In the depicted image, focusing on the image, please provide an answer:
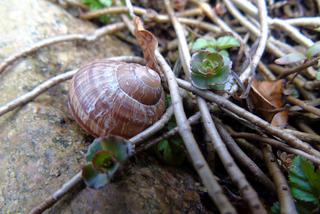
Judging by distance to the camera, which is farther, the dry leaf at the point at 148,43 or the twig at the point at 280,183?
the dry leaf at the point at 148,43

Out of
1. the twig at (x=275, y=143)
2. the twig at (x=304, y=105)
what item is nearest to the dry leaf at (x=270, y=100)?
the twig at (x=304, y=105)

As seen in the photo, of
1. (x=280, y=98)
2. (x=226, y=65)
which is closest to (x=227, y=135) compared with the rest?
(x=226, y=65)

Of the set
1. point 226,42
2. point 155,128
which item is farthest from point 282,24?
point 155,128

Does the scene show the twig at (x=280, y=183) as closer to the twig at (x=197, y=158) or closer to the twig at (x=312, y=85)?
the twig at (x=197, y=158)

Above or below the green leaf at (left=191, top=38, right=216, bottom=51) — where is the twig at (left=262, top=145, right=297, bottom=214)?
below

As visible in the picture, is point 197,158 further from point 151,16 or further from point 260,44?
point 151,16

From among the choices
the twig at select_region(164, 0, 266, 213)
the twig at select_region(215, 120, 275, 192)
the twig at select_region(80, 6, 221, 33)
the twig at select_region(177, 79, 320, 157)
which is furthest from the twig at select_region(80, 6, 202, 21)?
the twig at select_region(215, 120, 275, 192)

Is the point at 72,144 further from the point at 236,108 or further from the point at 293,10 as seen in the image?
the point at 293,10

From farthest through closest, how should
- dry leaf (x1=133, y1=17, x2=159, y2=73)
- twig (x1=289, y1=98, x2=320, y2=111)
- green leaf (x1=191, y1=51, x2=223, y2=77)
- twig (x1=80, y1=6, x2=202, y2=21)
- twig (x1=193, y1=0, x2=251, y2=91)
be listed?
twig (x1=80, y1=6, x2=202, y2=21), twig (x1=193, y1=0, x2=251, y2=91), twig (x1=289, y1=98, x2=320, y2=111), dry leaf (x1=133, y1=17, x2=159, y2=73), green leaf (x1=191, y1=51, x2=223, y2=77)

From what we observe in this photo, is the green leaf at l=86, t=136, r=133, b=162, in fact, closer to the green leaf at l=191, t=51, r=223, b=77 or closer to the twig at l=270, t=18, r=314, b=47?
the green leaf at l=191, t=51, r=223, b=77
